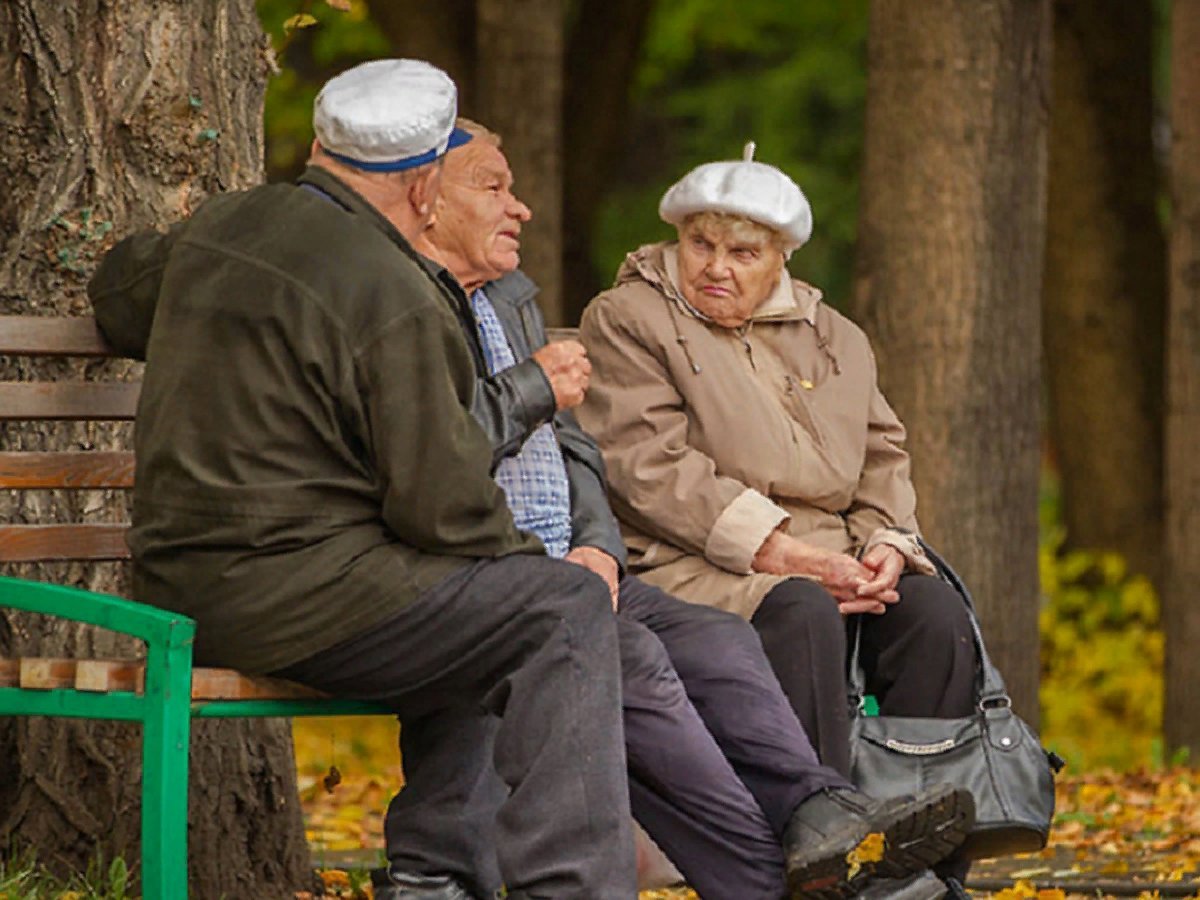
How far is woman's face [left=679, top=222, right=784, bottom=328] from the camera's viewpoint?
18.2 ft

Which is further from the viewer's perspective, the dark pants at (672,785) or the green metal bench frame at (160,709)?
the dark pants at (672,785)

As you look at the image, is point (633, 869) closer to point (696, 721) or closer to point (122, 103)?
point (696, 721)

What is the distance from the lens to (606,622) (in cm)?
446

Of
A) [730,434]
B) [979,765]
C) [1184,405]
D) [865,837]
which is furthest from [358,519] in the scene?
[1184,405]

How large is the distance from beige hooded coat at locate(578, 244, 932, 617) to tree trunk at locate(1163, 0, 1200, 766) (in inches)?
131

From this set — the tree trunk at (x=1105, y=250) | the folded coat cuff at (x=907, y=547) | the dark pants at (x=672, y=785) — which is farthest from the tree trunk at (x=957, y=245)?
the tree trunk at (x=1105, y=250)

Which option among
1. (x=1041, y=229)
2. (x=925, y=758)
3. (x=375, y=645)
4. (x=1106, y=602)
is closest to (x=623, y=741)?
(x=375, y=645)

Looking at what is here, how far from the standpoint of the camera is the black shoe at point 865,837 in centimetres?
458

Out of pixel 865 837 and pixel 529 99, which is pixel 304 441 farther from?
pixel 529 99

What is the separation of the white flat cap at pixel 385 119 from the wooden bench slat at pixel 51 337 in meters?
0.73

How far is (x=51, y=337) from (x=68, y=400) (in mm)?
135

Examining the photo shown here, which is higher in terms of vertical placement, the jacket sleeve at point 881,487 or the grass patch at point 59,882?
the jacket sleeve at point 881,487

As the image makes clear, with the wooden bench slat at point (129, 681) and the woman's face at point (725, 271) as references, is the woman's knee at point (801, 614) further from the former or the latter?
the wooden bench slat at point (129, 681)

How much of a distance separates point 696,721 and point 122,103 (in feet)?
6.33
